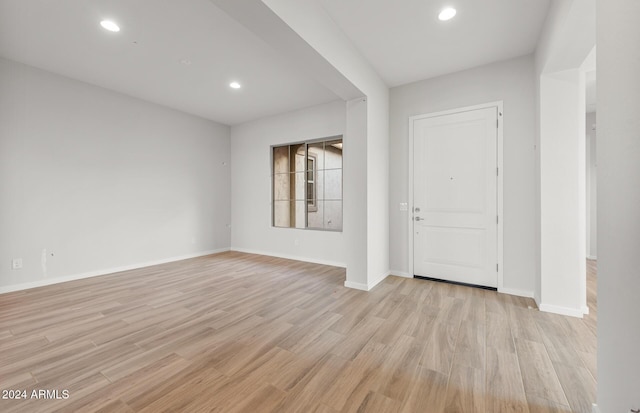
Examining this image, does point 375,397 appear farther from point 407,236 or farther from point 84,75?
point 84,75

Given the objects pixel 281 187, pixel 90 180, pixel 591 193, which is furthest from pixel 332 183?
pixel 591 193

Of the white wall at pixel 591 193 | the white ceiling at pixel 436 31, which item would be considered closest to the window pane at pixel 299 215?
the white ceiling at pixel 436 31

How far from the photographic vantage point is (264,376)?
174cm

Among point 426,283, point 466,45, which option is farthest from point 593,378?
point 466,45

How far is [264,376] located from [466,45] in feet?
12.8

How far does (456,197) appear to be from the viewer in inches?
143

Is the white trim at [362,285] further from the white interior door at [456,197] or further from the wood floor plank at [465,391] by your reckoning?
the wood floor plank at [465,391]

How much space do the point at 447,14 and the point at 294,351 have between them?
3.41 m

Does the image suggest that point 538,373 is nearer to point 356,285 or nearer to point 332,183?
point 356,285

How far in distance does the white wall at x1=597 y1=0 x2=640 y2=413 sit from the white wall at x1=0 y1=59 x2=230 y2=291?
5.77 meters

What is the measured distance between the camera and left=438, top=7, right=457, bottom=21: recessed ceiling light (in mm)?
2478

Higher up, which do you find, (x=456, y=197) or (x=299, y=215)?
(x=456, y=197)

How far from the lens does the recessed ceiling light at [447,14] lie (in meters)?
2.48

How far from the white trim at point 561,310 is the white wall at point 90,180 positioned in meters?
5.86
